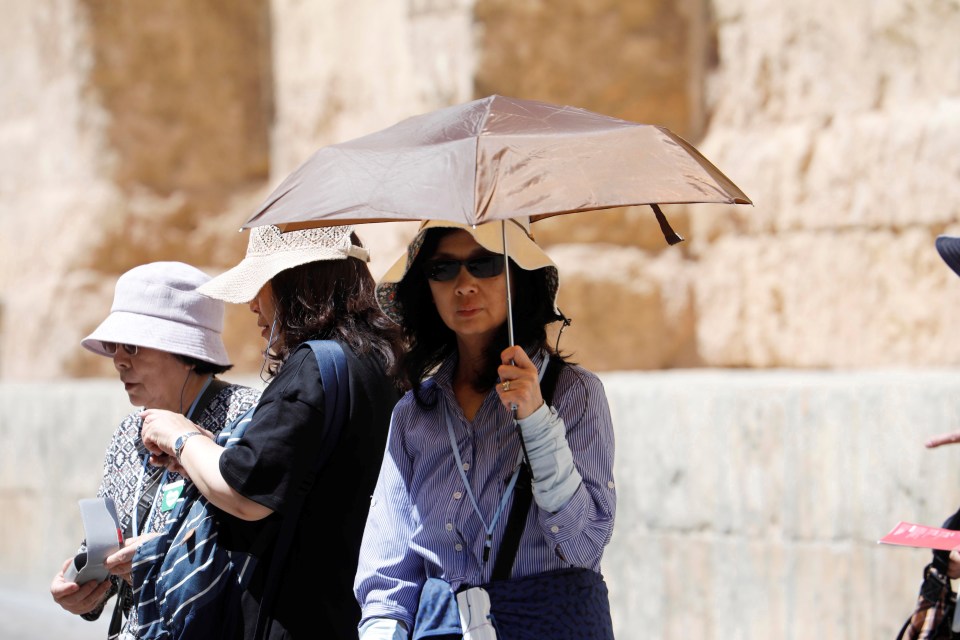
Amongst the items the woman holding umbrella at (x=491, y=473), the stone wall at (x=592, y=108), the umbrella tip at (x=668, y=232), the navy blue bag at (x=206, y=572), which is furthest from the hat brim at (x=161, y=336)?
the stone wall at (x=592, y=108)

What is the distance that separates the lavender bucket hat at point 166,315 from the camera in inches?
134

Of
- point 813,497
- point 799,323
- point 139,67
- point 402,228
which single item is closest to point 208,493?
point 813,497

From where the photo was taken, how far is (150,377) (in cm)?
346

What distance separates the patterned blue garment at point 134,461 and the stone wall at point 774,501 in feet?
6.97

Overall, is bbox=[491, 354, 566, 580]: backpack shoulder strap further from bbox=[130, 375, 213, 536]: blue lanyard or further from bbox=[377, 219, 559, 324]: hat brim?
bbox=[130, 375, 213, 536]: blue lanyard

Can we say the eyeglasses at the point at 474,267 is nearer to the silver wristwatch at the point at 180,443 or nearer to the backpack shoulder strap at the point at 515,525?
the backpack shoulder strap at the point at 515,525

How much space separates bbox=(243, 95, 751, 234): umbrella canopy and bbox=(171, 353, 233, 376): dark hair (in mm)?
744

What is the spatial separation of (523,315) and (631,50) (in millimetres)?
5631

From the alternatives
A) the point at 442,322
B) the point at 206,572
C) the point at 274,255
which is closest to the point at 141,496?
the point at 206,572

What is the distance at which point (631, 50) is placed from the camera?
26.6 feet

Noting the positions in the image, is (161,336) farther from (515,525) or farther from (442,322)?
(515,525)

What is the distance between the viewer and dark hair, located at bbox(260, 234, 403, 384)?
3094 mm

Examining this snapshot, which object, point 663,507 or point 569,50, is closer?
point 663,507

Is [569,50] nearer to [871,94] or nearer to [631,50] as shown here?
[631,50]
